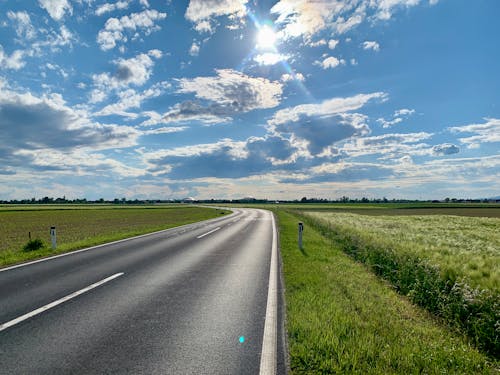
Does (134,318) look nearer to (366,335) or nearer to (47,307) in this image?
(47,307)

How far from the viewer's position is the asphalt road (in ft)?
13.2

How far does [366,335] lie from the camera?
4.84 metres

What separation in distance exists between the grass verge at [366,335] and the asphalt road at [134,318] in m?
0.44

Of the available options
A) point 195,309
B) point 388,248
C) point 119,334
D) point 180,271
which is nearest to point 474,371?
point 195,309

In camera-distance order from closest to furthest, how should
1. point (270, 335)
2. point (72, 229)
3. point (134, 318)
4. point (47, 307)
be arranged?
point (270, 335), point (134, 318), point (47, 307), point (72, 229)

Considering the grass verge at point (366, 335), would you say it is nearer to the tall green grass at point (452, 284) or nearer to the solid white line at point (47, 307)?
the tall green grass at point (452, 284)

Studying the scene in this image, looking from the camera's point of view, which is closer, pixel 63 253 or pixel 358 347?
pixel 358 347

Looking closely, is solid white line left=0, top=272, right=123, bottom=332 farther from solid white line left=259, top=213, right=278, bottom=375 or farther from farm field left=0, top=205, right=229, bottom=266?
farm field left=0, top=205, right=229, bottom=266

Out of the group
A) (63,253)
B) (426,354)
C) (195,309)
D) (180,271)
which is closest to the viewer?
(426,354)

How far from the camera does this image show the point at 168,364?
13.0ft

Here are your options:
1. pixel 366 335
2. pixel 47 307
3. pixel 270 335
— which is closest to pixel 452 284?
pixel 366 335

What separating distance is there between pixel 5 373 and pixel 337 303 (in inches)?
217

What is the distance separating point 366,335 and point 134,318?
402 centimetres

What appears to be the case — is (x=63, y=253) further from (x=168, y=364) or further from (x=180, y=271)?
(x=168, y=364)
